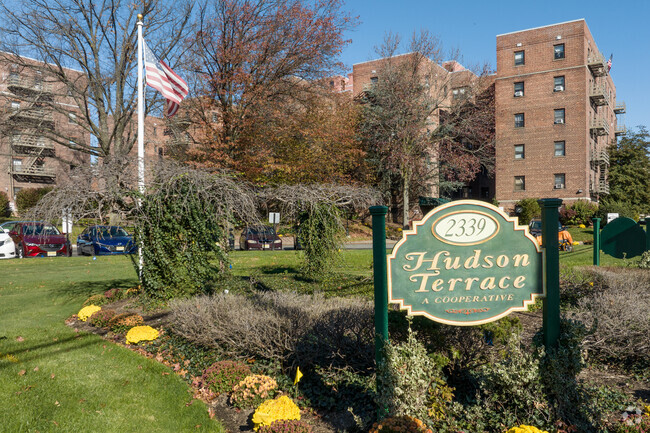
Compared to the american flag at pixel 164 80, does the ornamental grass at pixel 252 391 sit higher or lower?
lower

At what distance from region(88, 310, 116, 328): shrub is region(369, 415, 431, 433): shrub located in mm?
5780

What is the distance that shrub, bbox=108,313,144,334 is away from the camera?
7574mm

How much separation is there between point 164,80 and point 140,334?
7531 mm

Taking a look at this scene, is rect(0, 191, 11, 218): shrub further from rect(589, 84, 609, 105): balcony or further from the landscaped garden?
rect(589, 84, 609, 105): balcony

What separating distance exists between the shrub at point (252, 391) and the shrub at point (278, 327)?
24.5 inches

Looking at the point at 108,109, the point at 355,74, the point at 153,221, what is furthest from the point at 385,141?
the point at 153,221

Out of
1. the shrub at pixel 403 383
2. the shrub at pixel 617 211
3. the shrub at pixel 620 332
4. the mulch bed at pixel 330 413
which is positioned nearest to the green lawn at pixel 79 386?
the mulch bed at pixel 330 413

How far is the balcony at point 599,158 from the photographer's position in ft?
134

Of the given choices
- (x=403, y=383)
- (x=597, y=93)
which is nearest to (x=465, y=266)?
(x=403, y=383)

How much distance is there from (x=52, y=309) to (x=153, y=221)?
303 centimetres

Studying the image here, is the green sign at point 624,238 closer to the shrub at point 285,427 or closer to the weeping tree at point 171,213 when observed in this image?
the weeping tree at point 171,213

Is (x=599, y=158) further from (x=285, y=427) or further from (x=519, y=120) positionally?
(x=285, y=427)

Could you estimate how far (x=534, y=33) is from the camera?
4019 cm

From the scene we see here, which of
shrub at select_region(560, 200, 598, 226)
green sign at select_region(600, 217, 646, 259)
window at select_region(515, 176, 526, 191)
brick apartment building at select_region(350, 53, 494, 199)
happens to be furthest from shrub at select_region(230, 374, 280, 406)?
window at select_region(515, 176, 526, 191)
